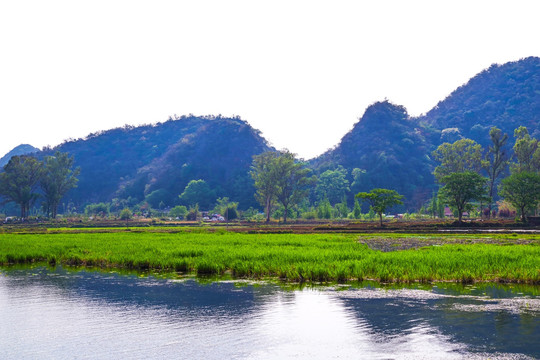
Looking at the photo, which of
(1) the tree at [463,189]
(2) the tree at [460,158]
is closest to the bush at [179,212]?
(2) the tree at [460,158]

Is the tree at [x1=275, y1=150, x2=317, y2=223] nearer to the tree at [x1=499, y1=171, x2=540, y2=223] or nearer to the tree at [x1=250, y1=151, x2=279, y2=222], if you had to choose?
the tree at [x1=250, y1=151, x2=279, y2=222]

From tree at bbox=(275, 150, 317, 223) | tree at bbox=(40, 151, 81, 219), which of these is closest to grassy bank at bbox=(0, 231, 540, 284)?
tree at bbox=(275, 150, 317, 223)

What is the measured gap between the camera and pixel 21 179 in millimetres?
126562

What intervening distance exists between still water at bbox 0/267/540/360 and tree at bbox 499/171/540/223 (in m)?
57.2

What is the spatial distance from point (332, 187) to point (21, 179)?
326 feet

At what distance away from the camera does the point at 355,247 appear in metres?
40.0

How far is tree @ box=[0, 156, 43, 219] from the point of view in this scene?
126 meters

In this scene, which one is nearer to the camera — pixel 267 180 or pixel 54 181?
pixel 267 180

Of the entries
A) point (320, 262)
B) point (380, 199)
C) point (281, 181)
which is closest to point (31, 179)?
point (281, 181)

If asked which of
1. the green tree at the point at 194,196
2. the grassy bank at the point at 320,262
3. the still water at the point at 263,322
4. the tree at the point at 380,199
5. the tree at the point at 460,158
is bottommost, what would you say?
the still water at the point at 263,322

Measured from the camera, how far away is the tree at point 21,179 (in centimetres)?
12625

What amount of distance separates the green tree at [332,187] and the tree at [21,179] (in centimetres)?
9141

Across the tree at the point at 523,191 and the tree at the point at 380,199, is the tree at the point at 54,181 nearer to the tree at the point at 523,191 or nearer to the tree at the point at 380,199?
the tree at the point at 380,199

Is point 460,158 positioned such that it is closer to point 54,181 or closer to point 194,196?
point 54,181
